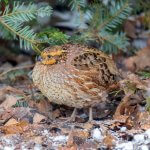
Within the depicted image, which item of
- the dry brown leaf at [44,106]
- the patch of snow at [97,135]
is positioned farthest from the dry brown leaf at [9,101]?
the patch of snow at [97,135]

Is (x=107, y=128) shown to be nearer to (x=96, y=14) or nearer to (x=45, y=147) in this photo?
(x=45, y=147)

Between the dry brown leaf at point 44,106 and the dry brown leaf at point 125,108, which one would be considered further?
the dry brown leaf at point 44,106

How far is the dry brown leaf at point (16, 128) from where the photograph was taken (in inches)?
162

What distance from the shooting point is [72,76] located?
4.35 m

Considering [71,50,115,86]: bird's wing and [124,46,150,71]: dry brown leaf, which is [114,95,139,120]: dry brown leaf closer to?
[71,50,115,86]: bird's wing

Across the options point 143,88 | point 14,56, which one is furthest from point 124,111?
point 14,56

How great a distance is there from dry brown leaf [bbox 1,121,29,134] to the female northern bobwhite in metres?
0.33

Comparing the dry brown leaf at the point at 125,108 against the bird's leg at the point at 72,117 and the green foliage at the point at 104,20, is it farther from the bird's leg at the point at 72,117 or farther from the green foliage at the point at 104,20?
the green foliage at the point at 104,20

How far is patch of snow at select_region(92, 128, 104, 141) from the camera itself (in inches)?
158

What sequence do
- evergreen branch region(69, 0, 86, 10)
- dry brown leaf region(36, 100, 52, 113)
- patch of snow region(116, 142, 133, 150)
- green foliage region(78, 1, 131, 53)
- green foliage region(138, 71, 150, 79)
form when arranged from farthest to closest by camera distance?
green foliage region(78, 1, 131, 53)
evergreen branch region(69, 0, 86, 10)
green foliage region(138, 71, 150, 79)
dry brown leaf region(36, 100, 52, 113)
patch of snow region(116, 142, 133, 150)

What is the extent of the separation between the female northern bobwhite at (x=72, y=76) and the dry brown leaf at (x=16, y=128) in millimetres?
333

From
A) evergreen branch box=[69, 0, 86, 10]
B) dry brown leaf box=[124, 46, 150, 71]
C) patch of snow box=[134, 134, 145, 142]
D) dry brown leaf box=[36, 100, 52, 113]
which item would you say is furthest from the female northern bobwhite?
dry brown leaf box=[124, 46, 150, 71]

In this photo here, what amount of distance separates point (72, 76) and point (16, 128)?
629mm

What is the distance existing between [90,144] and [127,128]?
1.32 ft
